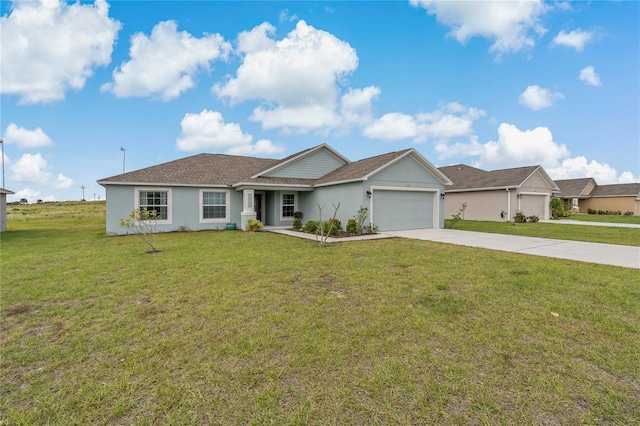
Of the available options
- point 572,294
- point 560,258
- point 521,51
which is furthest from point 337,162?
point 572,294

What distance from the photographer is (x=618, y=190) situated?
122 ft

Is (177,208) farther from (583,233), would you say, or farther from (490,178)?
(490,178)

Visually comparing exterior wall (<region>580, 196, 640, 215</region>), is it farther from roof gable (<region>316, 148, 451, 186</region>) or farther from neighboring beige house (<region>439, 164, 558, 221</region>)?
roof gable (<region>316, 148, 451, 186</region>)

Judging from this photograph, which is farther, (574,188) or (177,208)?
(574,188)

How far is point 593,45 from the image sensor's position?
44.0 feet

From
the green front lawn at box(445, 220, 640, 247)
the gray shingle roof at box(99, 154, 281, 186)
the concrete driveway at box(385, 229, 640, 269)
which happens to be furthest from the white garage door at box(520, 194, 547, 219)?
the gray shingle roof at box(99, 154, 281, 186)

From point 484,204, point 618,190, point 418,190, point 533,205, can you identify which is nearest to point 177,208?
point 418,190

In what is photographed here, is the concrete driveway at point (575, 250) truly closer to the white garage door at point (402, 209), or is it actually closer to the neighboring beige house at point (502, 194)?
the white garage door at point (402, 209)

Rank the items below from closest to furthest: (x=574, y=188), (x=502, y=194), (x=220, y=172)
Answer: (x=220, y=172) → (x=502, y=194) → (x=574, y=188)

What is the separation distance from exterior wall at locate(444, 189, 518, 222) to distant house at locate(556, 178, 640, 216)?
2261cm

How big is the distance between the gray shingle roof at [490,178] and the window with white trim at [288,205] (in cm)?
1601

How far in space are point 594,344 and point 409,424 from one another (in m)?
2.79

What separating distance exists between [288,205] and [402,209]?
697cm

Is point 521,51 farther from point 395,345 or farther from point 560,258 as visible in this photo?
point 395,345
